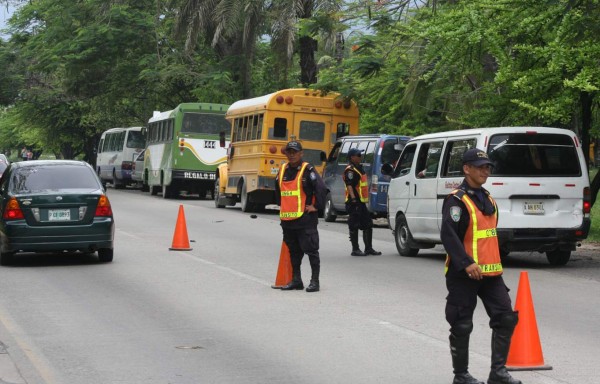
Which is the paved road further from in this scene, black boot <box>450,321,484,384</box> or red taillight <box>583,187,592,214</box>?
red taillight <box>583,187,592,214</box>

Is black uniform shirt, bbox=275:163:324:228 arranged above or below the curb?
above

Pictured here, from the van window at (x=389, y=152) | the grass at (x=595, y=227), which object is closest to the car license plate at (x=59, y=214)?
the van window at (x=389, y=152)

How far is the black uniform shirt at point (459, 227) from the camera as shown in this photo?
7625mm

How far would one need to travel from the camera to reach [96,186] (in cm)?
1672

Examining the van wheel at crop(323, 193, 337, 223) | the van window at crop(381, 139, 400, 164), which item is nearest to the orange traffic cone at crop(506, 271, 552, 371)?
the van window at crop(381, 139, 400, 164)

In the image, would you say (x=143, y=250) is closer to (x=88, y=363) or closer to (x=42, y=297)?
(x=42, y=297)

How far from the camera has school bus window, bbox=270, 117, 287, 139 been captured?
2966cm

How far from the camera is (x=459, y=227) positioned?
25.4ft

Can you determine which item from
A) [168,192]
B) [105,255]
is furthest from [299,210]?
[168,192]

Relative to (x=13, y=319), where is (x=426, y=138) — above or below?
above

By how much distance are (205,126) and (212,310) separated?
27112mm

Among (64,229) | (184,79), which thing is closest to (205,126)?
(184,79)

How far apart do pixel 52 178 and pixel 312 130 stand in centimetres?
1401

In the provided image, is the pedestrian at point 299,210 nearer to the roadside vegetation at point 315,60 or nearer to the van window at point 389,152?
the roadside vegetation at point 315,60
